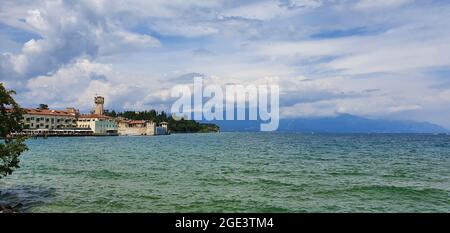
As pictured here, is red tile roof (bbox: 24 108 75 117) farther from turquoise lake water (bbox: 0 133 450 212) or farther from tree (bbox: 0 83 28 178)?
tree (bbox: 0 83 28 178)

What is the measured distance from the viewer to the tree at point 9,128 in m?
20.0

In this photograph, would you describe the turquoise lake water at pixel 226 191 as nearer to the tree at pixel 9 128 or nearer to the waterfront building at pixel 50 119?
the tree at pixel 9 128

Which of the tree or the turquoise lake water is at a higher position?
the tree

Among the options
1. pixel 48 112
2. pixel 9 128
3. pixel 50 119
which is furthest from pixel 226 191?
pixel 48 112

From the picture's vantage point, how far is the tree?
20.0m

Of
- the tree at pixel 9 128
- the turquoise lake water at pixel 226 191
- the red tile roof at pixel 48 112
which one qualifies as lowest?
the turquoise lake water at pixel 226 191

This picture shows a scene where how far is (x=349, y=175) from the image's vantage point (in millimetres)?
38000

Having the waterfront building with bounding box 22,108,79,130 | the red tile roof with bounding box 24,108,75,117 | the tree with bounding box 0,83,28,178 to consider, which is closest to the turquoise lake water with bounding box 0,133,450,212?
the tree with bounding box 0,83,28,178

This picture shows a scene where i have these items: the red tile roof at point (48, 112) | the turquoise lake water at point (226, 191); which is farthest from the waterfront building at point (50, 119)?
the turquoise lake water at point (226, 191)

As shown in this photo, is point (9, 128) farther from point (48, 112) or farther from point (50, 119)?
point (48, 112)
